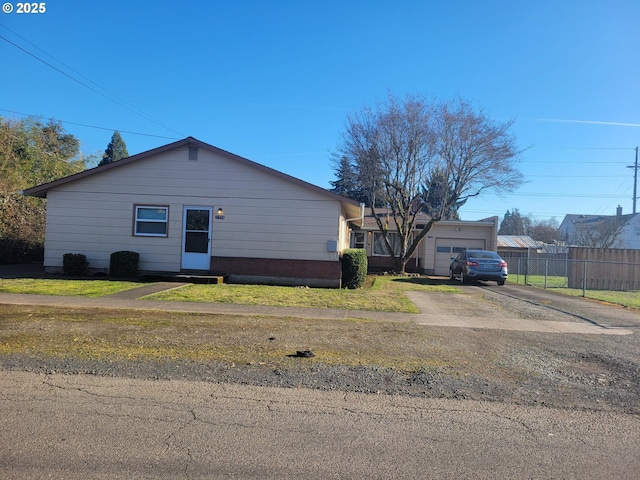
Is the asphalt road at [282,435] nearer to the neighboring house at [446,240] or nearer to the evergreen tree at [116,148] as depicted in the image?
the neighboring house at [446,240]

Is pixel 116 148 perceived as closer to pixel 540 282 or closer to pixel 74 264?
pixel 74 264

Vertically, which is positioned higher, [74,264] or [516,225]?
[516,225]

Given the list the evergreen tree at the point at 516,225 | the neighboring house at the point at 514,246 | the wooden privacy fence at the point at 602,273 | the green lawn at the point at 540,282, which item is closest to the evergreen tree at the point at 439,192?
the green lawn at the point at 540,282

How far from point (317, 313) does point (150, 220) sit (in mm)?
8853

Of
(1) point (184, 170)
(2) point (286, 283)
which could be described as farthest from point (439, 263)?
(1) point (184, 170)

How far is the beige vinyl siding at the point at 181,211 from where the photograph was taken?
50.4 ft

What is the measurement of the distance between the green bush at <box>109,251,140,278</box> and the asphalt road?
1043cm

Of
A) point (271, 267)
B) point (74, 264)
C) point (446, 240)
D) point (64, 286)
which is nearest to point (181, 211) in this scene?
point (271, 267)

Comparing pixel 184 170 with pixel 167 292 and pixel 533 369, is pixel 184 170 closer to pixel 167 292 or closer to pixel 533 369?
pixel 167 292

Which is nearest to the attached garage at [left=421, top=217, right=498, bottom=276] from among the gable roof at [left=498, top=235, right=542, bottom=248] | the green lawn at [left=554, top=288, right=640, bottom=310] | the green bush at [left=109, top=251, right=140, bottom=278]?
the green lawn at [left=554, top=288, right=640, bottom=310]

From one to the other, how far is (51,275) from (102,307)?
288 inches

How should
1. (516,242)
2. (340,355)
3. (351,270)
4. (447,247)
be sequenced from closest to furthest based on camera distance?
(340,355)
(351,270)
(447,247)
(516,242)

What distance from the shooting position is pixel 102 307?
9.37m

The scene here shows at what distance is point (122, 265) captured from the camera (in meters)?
14.8
